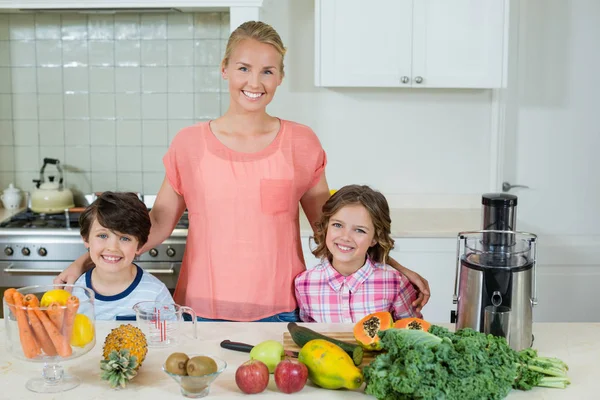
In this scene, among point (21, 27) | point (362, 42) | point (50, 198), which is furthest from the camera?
point (21, 27)

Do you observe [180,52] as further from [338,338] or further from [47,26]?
[338,338]

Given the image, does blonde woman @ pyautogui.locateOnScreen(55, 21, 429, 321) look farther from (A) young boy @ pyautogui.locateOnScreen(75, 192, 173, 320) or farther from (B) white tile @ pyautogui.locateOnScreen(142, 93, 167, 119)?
(B) white tile @ pyautogui.locateOnScreen(142, 93, 167, 119)

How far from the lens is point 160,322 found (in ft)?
6.23

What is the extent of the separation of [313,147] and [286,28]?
5.44 ft

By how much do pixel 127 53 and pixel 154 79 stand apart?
0.19 m

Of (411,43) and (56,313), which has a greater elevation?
(411,43)

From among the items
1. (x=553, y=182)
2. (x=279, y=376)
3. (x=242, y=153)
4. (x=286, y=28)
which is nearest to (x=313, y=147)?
(x=242, y=153)

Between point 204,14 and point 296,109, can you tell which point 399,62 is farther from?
point 204,14

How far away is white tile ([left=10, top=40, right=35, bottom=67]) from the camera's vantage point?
3.92 meters

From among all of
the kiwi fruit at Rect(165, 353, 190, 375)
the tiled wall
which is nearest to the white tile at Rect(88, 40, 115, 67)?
the tiled wall

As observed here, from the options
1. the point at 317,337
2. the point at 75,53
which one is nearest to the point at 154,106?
the point at 75,53

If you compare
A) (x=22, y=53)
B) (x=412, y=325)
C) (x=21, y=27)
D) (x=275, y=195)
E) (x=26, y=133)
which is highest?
(x=21, y=27)

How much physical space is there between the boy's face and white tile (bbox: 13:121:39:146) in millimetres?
1900

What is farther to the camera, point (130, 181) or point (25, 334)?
point (130, 181)
